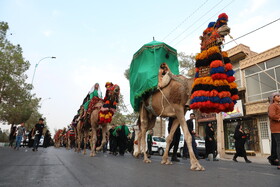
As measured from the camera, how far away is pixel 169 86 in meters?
5.67

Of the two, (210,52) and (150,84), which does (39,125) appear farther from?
(210,52)

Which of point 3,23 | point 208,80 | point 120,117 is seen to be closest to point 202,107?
point 208,80

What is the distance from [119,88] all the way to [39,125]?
303 inches

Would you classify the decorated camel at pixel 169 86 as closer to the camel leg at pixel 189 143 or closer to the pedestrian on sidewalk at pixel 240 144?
the camel leg at pixel 189 143

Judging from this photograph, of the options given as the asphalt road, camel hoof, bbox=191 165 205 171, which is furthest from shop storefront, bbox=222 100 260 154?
the asphalt road

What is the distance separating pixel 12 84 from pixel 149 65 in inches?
1082

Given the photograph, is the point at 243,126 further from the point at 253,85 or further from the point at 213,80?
the point at 213,80

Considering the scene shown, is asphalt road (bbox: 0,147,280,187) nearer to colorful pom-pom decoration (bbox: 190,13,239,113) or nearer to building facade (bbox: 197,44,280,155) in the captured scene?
colorful pom-pom decoration (bbox: 190,13,239,113)

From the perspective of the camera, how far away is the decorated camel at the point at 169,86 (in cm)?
469

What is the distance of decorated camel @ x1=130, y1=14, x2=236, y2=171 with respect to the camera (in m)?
4.69

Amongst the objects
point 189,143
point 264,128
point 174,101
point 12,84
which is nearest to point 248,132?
point 264,128

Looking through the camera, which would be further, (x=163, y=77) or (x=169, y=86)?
(x=163, y=77)

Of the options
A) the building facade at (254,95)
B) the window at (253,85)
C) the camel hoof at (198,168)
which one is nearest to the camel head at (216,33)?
the camel hoof at (198,168)

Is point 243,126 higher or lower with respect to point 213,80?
higher
